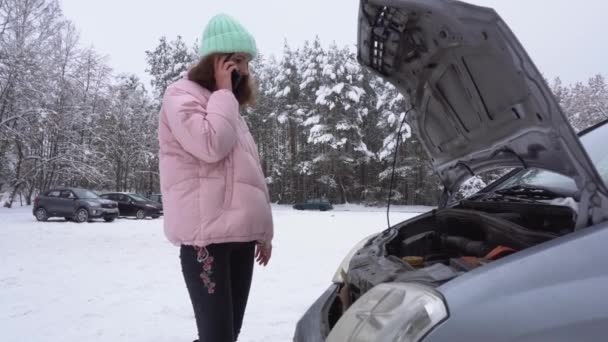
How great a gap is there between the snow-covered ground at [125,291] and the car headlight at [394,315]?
6.99 feet

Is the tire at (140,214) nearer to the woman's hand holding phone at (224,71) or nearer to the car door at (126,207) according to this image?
the car door at (126,207)

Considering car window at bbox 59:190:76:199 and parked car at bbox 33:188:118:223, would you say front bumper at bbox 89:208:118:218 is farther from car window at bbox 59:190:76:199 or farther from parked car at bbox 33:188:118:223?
car window at bbox 59:190:76:199

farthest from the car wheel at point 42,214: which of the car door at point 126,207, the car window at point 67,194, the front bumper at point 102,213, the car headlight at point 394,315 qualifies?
the car headlight at point 394,315

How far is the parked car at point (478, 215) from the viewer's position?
1135mm

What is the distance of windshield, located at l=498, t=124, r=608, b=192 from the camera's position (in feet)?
6.58

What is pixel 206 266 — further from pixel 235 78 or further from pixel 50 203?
pixel 50 203

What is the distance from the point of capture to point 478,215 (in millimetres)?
2115

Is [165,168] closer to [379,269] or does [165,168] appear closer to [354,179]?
[379,269]

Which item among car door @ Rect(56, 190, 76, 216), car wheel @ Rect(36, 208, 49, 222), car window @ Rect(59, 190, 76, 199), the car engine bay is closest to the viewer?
the car engine bay

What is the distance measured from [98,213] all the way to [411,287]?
57.7ft

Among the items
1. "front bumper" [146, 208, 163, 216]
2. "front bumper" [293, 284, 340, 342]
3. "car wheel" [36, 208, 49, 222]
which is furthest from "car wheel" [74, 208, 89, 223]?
"front bumper" [293, 284, 340, 342]

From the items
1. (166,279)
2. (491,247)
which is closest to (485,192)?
(491,247)

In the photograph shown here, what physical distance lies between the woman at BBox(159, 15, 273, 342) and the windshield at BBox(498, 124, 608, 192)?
4.74 ft

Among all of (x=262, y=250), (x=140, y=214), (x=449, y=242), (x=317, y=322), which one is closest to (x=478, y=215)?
(x=449, y=242)
